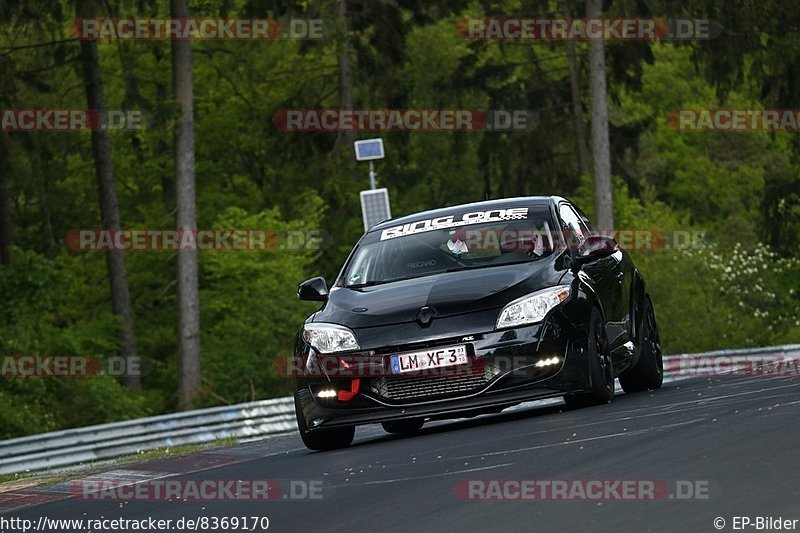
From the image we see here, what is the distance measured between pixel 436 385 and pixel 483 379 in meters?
0.34

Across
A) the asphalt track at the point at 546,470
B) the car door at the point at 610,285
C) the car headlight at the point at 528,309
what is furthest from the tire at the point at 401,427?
the car headlight at the point at 528,309

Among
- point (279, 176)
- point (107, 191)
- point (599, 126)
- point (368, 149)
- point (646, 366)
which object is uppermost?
point (368, 149)

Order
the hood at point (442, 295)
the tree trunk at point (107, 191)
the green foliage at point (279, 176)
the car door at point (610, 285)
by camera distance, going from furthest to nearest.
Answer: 1. the tree trunk at point (107, 191)
2. the green foliage at point (279, 176)
3. the car door at point (610, 285)
4. the hood at point (442, 295)

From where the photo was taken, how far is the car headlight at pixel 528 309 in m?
11.9

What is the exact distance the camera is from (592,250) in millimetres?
12930

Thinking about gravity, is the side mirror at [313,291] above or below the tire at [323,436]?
above

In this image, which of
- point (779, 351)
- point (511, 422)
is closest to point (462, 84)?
point (779, 351)

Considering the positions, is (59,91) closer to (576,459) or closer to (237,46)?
(237,46)

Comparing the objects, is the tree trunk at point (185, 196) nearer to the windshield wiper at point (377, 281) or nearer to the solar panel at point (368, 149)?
the solar panel at point (368, 149)

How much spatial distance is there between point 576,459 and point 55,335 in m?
31.2

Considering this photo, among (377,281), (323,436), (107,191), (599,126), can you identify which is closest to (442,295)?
(377,281)

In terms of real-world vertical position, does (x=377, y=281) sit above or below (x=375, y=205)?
above

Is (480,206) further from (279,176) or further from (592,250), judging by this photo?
(279,176)

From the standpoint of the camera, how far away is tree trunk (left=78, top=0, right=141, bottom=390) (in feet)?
133
